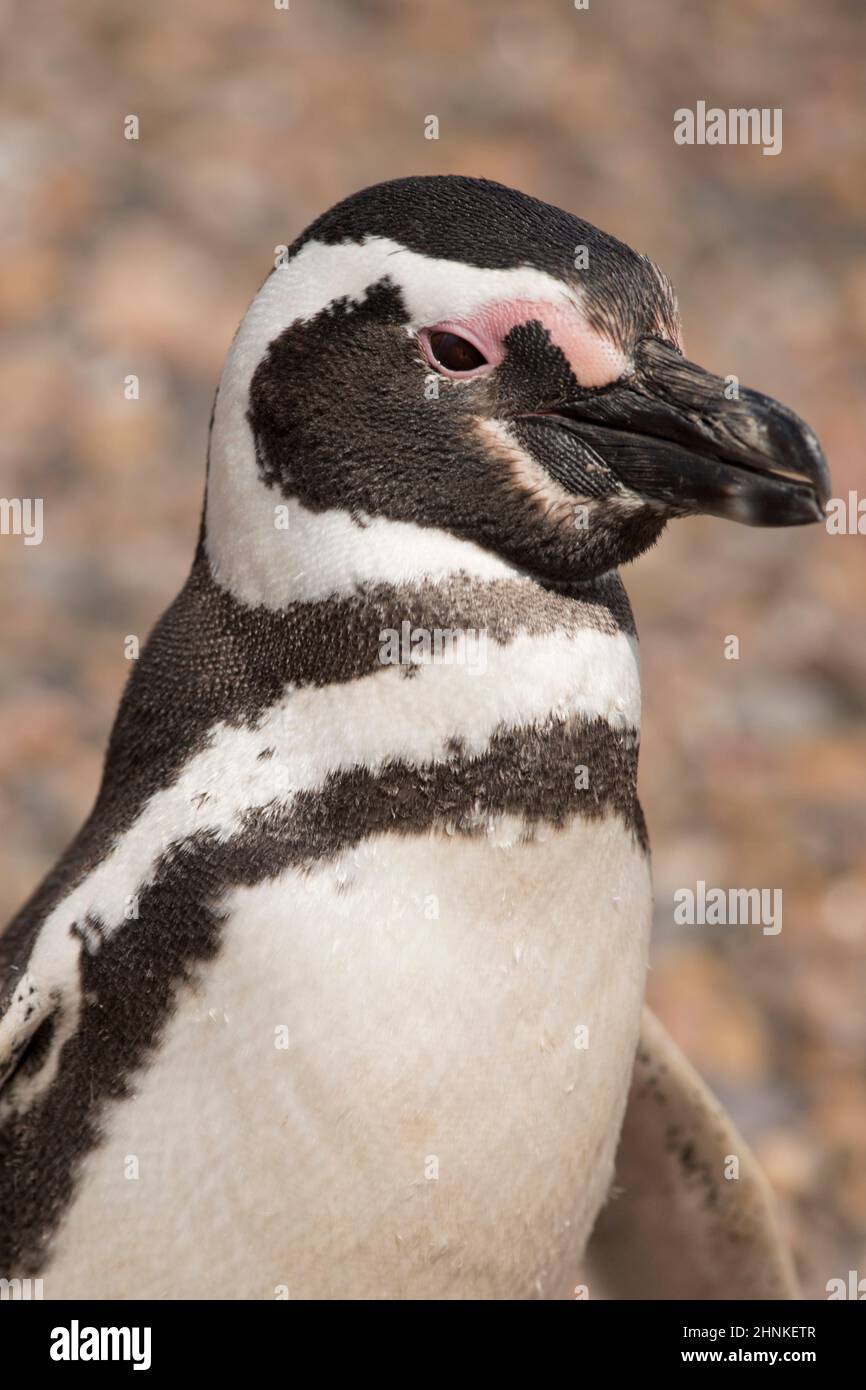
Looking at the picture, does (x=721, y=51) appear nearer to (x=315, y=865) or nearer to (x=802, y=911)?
(x=802, y=911)

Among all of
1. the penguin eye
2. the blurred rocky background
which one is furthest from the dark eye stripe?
the blurred rocky background

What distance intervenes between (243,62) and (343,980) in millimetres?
4813

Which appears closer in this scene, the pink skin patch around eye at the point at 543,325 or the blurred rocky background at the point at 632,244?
the pink skin patch around eye at the point at 543,325

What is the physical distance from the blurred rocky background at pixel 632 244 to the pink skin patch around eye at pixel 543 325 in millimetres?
1762

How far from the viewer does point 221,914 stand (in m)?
1.46

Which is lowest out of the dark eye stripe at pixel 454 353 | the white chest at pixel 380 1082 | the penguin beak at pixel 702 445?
the white chest at pixel 380 1082

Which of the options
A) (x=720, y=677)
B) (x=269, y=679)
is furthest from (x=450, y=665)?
(x=720, y=677)

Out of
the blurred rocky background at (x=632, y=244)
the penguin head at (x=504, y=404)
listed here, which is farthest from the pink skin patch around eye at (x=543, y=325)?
the blurred rocky background at (x=632, y=244)

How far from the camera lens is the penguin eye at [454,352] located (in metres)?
1.41

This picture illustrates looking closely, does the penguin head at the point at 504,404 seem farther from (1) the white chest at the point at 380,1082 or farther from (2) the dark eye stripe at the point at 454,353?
(1) the white chest at the point at 380,1082

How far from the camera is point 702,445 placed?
56.0 inches

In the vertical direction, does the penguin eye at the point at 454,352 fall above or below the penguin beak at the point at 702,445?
above

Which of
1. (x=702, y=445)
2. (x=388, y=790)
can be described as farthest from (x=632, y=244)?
(x=388, y=790)

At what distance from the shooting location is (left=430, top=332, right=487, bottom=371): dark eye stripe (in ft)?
4.63
